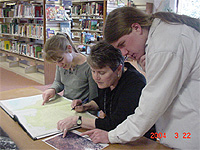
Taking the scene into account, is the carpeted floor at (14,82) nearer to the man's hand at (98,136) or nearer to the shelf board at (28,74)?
the shelf board at (28,74)

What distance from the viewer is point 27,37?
18.0 ft

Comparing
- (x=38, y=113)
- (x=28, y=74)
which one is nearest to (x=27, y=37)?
(x=28, y=74)

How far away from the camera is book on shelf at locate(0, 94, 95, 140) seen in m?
1.16

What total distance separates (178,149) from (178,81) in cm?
35

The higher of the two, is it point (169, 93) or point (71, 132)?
point (169, 93)

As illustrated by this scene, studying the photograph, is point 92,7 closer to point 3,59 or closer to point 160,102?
point 3,59

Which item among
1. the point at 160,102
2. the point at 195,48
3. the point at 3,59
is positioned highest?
the point at 195,48

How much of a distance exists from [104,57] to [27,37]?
4.68 meters

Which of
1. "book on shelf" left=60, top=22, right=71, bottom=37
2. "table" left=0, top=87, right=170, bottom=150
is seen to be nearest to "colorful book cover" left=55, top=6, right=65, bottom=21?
"book on shelf" left=60, top=22, right=71, bottom=37

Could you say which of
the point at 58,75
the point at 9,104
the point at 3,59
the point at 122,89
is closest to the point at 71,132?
the point at 122,89

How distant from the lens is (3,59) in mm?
6992

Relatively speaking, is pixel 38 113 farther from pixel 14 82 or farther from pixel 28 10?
pixel 28 10

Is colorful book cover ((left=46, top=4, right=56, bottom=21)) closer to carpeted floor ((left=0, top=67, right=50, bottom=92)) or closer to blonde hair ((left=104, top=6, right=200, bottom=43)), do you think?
carpeted floor ((left=0, top=67, right=50, bottom=92))

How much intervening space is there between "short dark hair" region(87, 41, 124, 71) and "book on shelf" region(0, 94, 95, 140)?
35 centimetres
